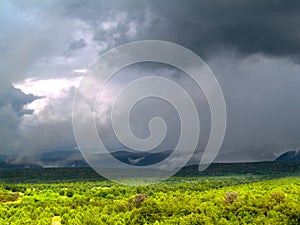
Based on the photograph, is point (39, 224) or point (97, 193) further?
point (97, 193)

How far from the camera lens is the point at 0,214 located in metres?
109

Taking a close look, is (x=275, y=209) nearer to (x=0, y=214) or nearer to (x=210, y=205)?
(x=210, y=205)

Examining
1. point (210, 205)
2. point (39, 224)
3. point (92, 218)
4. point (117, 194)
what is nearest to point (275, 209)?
point (210, 205)

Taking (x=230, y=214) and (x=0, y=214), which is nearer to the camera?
(x=230, y=214)

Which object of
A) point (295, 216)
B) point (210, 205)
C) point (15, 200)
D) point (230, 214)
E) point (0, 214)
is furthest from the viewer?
Result: point (15, 200)

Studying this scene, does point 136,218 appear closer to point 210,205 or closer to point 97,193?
point 210,205

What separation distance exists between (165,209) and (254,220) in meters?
18.4

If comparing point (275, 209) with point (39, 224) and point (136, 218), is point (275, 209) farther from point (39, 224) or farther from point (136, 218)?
point (39, 224)

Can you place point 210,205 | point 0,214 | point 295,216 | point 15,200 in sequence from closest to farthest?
point 295,216 < point 210,205 < point 0,214 < point 15,200

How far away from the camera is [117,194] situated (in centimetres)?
18950

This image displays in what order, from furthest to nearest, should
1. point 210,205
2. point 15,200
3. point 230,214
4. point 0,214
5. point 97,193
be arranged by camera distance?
point 97,193
point 15,200
point 0,214
point 210,205
point 230,214

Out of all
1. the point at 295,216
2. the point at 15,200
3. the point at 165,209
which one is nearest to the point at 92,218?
the point at 165,209

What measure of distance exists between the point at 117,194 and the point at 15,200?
46.6 metres

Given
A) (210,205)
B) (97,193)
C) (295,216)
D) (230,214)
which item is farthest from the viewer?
(97,193)
